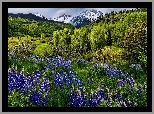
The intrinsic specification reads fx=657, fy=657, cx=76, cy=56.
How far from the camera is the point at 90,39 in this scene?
9.29m

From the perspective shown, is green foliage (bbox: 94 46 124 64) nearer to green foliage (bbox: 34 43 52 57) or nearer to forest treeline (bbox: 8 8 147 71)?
forest treeline (bbox: 8 8 147 71)

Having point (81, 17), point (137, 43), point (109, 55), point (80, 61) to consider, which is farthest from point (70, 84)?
point (137, 43)

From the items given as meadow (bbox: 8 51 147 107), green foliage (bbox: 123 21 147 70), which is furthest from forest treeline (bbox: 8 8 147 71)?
meadow (bbox: 8 51 147 107)

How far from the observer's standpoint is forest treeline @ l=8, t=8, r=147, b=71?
9055 millimetres

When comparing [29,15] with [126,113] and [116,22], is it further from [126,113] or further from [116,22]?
[126,113]

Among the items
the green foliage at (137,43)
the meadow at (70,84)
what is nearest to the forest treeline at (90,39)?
the green foliage at (137,43)

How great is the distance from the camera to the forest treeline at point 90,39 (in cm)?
905

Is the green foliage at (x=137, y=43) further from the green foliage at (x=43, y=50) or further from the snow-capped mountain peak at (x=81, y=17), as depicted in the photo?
the green foliage at (x=43, y=50)

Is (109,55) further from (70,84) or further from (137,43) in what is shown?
(70,84)

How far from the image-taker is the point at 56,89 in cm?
888
